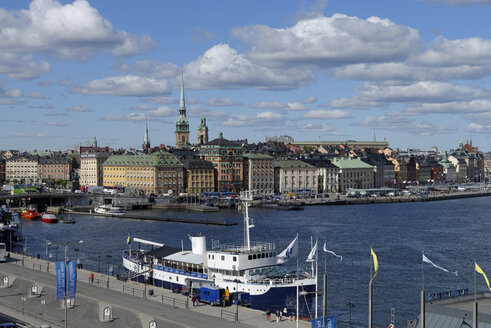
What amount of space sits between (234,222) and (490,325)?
7218 centimetres

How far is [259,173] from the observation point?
500ft

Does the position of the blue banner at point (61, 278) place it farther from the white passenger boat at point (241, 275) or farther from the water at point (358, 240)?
the water at point (358, 240)

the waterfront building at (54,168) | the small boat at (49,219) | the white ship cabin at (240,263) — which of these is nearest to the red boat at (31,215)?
the small boat at (49,219)

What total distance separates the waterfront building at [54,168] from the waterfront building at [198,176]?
5761cm

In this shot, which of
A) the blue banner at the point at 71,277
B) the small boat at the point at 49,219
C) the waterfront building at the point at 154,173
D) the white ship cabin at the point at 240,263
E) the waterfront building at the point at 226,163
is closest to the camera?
the blue banner at the point at 71,277

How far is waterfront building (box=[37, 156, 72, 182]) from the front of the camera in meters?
188

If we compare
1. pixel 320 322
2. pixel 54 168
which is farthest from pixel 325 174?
pixel 320 322

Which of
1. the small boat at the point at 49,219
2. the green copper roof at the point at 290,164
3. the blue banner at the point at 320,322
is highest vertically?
the green copper roof at the point at 290,164

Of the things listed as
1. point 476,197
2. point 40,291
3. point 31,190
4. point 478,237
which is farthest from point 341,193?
point 40,291

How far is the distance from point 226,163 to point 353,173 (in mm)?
38525

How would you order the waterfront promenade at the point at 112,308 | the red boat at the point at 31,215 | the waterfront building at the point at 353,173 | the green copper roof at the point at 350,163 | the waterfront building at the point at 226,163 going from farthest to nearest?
→ the green copper roof at the point at 350,163
the waterfront building at the point at 353,173
the waterfront building at the point at 226,163
the red boat at the point at 31,215
the waterfront promenade at the point at 112,308

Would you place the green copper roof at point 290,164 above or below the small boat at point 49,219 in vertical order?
above

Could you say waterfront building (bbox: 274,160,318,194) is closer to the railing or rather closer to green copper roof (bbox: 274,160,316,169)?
green copper roof (bbox: 274,160,316,169)

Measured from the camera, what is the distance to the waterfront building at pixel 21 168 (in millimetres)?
187125
